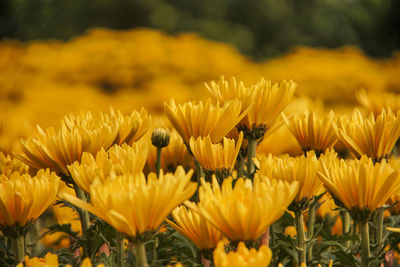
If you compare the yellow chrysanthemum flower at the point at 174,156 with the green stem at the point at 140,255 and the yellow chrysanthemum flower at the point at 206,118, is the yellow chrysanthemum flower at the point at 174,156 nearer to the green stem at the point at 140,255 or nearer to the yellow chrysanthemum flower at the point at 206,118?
the yellow chrysanthemum flower at the point at 206,118

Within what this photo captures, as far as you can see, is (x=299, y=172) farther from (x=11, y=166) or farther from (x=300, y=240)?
(x=11, y=166)

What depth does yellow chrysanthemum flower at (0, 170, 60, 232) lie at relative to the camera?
805 mm

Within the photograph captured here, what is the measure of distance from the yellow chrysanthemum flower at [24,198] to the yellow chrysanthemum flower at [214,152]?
0.25m

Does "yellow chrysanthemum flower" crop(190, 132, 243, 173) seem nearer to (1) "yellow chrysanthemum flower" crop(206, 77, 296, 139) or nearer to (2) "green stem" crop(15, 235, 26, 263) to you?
(1) "yellow chrysanthemum flower" crop(206, 77, 296, 139)

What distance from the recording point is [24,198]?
806mm

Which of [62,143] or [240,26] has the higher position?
[240,26]

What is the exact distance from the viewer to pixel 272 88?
1030mm

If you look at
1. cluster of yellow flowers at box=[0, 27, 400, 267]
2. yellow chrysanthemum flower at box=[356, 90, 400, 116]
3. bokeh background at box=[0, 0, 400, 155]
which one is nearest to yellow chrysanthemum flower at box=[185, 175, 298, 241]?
cluster of yellow flowers at box=[0, 27, 400, 267]

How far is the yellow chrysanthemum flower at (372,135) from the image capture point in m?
0.94

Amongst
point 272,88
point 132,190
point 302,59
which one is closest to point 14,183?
point 132,190

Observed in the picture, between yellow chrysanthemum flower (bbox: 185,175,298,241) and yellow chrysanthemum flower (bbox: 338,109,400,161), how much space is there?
11.9 inches

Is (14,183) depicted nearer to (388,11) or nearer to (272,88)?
(272,88)

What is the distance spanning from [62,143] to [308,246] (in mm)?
478

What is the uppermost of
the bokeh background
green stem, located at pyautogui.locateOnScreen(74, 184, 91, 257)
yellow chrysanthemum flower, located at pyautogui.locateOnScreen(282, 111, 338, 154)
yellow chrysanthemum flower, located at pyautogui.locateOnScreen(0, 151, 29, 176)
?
the bokeh background
